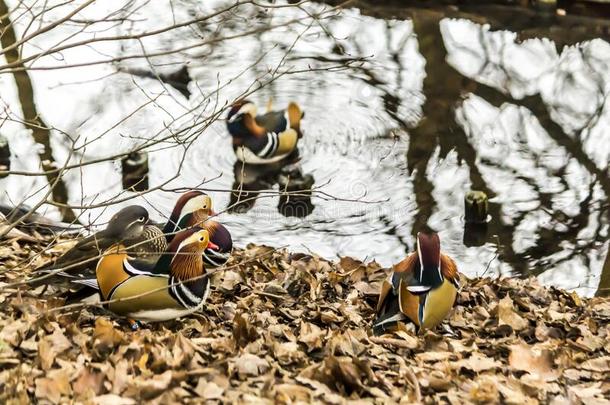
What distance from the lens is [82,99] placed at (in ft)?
35.6

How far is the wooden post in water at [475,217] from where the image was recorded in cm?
849

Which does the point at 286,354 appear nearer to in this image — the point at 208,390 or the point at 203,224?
the point at 208,390

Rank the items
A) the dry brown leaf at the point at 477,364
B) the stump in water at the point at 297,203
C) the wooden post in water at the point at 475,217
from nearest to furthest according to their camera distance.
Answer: the dry brown leaf at the point at 477,364, the wooden post in water at the point at 475,217, the stump in water at the point at 297,203

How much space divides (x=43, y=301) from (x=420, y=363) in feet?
6.80

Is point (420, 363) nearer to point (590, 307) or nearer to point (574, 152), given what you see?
point (590, 307)

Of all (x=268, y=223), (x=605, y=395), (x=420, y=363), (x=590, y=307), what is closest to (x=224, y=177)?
(x=268, y=223)

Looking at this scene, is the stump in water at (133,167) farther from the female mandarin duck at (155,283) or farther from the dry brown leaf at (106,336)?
the dry brown leaf at (106,336)

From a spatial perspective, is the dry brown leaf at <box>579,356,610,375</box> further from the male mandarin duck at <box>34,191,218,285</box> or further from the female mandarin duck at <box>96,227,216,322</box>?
the male mandarin duck at <box>34,191,218,285</box>

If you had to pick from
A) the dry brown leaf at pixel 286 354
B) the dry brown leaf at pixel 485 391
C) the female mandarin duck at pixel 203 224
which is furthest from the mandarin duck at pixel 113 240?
the dry brown leaf at pixel 485 391

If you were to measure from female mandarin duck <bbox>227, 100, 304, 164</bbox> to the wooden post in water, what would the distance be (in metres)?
2.08

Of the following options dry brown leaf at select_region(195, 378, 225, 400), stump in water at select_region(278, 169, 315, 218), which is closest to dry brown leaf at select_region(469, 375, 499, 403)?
dry brown leaf at select_region(195, 378, 225, 400)

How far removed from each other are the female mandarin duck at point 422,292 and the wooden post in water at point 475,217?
309cm

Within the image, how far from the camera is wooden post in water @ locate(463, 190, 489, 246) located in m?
8.49

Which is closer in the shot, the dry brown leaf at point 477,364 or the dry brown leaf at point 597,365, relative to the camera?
the dry brown leaf at point 477,364
